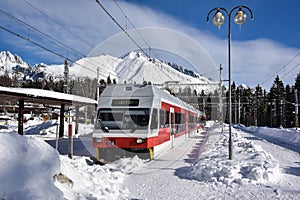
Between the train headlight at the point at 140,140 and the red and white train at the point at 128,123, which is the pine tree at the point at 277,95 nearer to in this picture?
the red and white train at the point at 128,123

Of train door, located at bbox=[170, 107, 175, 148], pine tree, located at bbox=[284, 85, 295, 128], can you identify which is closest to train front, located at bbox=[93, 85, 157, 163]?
train door, located at bbox=[170, 107, 175, 148]

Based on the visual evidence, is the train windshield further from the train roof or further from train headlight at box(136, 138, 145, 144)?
the train roof

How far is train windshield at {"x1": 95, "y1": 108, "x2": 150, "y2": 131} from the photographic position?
10664 mm

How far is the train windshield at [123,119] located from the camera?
420 inches

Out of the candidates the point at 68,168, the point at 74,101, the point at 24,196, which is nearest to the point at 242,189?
the point at 68,168

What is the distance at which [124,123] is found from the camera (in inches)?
424

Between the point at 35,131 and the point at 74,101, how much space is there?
35.8 ft

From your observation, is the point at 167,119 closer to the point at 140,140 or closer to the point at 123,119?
the point at 123,119

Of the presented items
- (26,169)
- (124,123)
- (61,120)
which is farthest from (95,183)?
(61,120)

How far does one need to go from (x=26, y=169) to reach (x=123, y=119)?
5988 millimetres

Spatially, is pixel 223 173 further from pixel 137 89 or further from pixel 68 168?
pixel 137 89

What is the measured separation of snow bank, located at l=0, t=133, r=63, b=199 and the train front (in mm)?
4419

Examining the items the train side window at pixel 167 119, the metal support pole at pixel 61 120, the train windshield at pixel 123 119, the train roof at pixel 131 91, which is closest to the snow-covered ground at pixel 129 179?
the train windshield at pixel 123 119

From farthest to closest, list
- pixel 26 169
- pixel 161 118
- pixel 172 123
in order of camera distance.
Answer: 1. pixel 172 123
2. pixel 161 118
3. pixel 26 169
